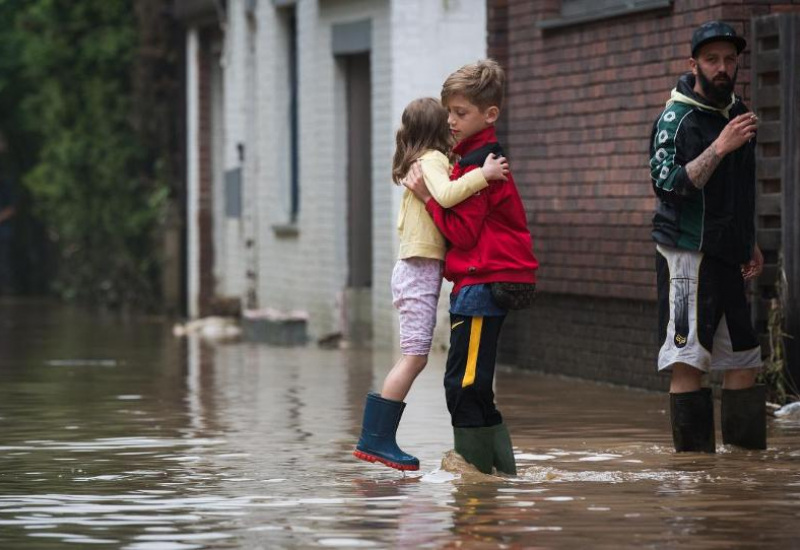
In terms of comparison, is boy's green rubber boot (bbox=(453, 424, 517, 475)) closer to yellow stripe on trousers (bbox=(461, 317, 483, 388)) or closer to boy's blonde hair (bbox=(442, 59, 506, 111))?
yellow stripe on trousers (bbox=(461, 317, 483, 388))

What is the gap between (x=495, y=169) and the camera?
8.77 meters

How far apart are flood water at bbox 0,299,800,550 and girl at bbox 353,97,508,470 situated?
190mm

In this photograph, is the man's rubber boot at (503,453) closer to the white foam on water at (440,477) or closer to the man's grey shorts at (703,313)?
the white foam on water at (440,477)

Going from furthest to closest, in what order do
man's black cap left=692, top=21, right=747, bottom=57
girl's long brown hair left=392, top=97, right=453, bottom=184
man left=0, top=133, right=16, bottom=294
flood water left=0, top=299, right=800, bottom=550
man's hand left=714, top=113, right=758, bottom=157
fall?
1. man left=0, top=133, right=16, bottom=294
2. man's black cap left=692, top=21, right=747, bottom=57
3. man's hand left=714, top=113, right=758, bottom=157
4. girl's long brown hair left=392, top=97, right=453, bottom=184
5. flood water left=0, top=299, right=800, bottom=550

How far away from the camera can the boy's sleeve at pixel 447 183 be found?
8758mm

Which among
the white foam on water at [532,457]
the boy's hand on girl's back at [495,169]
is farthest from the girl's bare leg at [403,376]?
the white foam on water at [532,457]

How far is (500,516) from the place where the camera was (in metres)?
7.95

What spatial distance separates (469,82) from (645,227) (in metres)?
5.09

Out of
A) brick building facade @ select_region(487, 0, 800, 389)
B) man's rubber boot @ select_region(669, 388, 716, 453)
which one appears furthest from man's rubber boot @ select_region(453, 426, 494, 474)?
brick building facade @ select_region(487, 0, 800, 389)

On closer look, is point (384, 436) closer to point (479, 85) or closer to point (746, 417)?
point (479, 85)

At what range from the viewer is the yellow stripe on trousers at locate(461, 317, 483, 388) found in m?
8.86

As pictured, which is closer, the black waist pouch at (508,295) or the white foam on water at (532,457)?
the black waist pouch at (508,295)

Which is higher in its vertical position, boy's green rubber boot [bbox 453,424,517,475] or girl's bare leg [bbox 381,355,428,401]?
girl's bare leg [bbox 381,355,428,401]

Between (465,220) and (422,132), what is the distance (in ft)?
1.67
